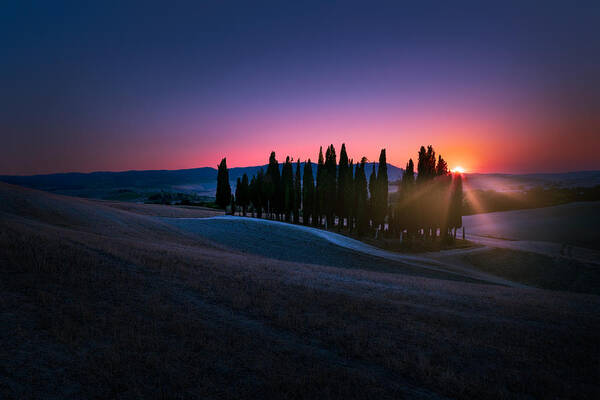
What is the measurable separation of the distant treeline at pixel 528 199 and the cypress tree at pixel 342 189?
220 feet

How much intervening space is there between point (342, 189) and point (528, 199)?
10810cm

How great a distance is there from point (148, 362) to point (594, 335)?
575 inches

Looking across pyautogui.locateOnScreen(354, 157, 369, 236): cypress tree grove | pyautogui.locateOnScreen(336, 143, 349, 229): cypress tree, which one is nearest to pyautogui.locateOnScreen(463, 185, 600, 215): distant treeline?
pyautogui.locateOnScreen(336, 143, 349, 229): cypress tree

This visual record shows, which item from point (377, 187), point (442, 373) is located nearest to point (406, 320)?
point (442, 373)

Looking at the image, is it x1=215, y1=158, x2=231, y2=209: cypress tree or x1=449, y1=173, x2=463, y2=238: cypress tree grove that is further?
x1=215, y1=158, x2=231, y2=209: cypress tree

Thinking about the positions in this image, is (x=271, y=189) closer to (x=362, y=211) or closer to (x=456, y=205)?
(x=362, y=211)

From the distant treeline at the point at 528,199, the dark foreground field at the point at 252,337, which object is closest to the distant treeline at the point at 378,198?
the dark foreground field at the point at 252,337

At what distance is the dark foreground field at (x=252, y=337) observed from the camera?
21.0 ft

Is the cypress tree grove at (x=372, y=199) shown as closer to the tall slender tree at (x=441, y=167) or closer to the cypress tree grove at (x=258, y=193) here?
the tall slender tree at (x=441, y=167)

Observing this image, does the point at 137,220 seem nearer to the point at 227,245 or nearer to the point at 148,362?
the point at 227,245

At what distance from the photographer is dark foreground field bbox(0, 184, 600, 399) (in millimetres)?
6402

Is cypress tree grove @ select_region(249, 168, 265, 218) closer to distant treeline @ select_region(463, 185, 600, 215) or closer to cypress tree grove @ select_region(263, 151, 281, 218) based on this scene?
cypress tree grove @ select_region(263, 151, 281, 218)

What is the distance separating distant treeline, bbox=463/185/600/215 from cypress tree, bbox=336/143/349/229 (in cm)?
6691

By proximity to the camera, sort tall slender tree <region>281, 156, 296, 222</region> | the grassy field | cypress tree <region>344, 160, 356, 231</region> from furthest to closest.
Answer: the grassy field < tall slender tree <region>281, 156, 296, 222</region> < cypress tree <region>344, 160, 356, 231</region>
